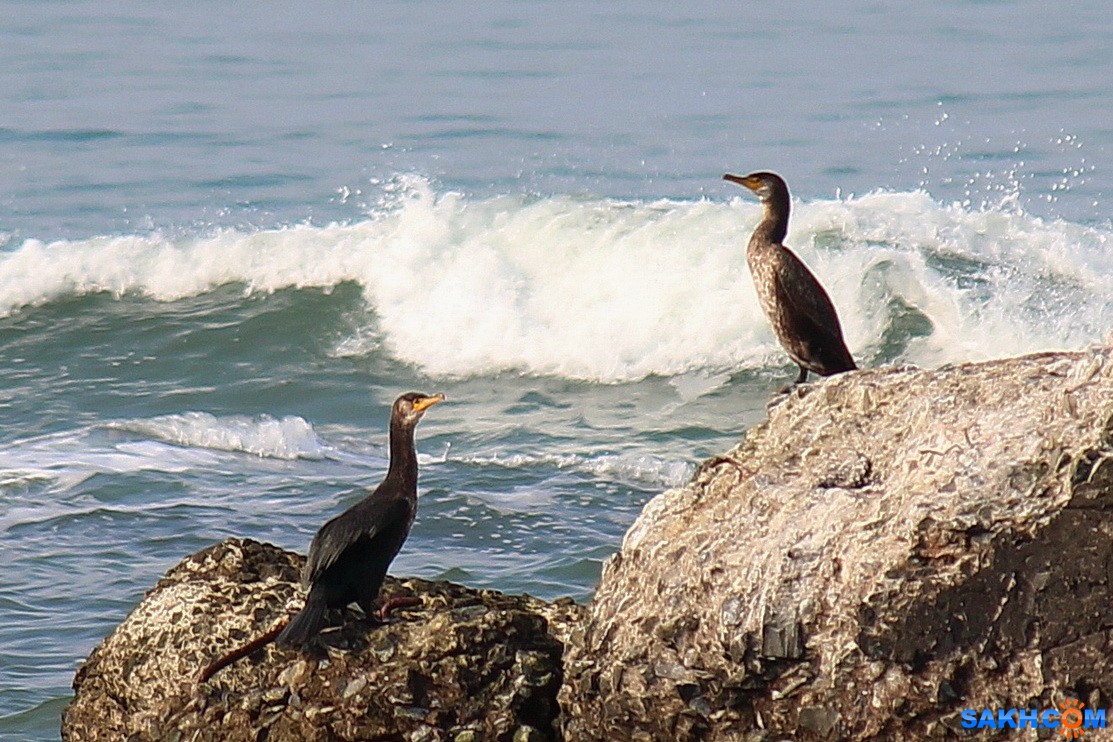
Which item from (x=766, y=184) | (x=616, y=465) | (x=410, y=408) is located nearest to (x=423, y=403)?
(x=410, y=408)

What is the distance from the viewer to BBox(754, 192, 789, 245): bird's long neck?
283 inches

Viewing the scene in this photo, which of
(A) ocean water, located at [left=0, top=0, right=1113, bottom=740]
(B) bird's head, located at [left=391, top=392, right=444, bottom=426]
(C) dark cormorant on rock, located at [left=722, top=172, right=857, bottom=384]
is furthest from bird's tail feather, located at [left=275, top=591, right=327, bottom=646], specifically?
(C) dark cormorant on rock, located at [left=722, top=172, right=857, bottom=384]

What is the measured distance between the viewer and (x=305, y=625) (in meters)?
4.50

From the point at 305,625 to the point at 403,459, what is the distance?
816 mm

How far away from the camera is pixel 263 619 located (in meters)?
4.72

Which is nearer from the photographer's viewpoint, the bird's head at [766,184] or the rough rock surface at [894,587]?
the rough rock surface at [894,587]

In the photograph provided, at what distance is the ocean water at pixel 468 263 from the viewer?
8438 mm

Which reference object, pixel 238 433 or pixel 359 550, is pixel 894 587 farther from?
pixel 238 433

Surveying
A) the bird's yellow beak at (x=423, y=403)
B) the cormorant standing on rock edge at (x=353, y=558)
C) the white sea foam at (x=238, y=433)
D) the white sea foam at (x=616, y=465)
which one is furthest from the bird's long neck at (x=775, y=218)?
the white sea foam at (x=238, y=433)

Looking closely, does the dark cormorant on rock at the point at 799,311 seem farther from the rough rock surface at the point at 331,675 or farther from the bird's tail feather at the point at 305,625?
the bird's tail feather at the point at 305,625

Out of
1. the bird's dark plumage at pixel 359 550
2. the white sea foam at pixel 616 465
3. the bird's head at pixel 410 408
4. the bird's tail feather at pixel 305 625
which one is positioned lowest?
the white sea foam at pixel 616 465

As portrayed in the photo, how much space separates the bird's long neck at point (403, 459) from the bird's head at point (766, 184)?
2385 millimetres

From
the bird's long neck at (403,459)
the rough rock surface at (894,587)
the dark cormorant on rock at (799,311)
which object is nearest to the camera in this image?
the rough rock surface at (894,587)

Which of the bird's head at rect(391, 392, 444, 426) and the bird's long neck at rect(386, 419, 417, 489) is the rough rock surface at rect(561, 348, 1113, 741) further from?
the bird's head at rect(391, 392, 444, 426)
